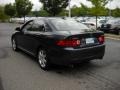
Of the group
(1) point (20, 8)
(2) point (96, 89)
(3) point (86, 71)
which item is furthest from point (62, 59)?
(1) point (20, 8)

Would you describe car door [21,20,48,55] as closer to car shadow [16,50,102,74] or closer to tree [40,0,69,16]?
car shadow [16,50,102,74]

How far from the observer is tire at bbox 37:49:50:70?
6978 mm

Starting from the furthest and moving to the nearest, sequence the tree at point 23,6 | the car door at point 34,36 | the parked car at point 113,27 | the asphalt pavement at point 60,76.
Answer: the tree at point 23,6 → the parked car at point 113,27 → the car door at point 34,36 → the asphalt pavement at point 60,76

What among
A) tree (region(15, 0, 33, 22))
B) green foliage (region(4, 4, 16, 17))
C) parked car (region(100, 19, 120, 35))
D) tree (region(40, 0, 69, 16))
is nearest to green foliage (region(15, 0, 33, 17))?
tree (region(15, 0, 33, 22))

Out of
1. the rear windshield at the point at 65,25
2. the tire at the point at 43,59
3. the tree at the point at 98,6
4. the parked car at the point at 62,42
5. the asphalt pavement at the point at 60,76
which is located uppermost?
the tree at the point at 98,6

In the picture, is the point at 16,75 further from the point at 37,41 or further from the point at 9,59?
the point at 9,59

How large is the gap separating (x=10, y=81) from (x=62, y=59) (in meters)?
1.43

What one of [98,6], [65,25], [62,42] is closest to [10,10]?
[98,6]

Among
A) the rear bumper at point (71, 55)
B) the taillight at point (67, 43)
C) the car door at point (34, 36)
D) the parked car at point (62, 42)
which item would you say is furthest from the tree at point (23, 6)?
the taillight at point (67, 43)

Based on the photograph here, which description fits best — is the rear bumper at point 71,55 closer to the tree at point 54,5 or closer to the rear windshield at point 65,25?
the rear windshield at point 65,25

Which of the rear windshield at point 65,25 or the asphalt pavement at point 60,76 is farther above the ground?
the rear windshield at point 65,25

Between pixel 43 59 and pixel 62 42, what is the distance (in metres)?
1.02

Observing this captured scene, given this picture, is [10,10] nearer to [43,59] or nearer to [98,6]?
[98,6]

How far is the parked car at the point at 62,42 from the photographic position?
6.43 m
